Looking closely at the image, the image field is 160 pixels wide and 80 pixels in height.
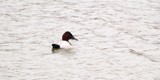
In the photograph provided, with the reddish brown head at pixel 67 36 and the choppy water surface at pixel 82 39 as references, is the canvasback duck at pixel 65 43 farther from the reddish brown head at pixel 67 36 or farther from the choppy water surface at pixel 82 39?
the choppy water surface at pixel 82 39

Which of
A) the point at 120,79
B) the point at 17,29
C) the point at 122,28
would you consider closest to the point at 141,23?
the point at 122,28

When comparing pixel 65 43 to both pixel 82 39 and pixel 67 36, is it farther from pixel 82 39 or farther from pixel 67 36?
pixel 82 39

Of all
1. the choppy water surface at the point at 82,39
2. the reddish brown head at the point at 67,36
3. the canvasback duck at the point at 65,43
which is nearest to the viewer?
the choppy water surface at the point at 82,39

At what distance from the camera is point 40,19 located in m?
23.0

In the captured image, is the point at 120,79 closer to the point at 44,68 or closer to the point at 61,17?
the point at 44,68

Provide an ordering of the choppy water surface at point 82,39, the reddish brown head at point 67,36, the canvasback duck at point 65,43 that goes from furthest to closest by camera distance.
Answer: the reddish brown head at point 67,36 → the canvasback duck at point 65,43 → the choppy water surface at point 82,39

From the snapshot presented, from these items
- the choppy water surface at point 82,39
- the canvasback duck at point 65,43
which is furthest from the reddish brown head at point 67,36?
the choppy water surface at point 82,39

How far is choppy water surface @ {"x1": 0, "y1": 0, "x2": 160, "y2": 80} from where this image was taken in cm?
1652

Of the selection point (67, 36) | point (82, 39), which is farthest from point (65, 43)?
point (82, 39)

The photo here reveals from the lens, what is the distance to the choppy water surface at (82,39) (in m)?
16.5

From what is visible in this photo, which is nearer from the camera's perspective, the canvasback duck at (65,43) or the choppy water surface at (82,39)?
the choppy water surface at (82,39)

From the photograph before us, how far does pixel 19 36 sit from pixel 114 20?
4739mm

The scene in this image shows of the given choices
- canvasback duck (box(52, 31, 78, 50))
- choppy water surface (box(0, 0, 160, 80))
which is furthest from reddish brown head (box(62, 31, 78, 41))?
choppy water surface (box(0, 0, 160, 80))

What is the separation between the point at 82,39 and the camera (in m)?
20.3
